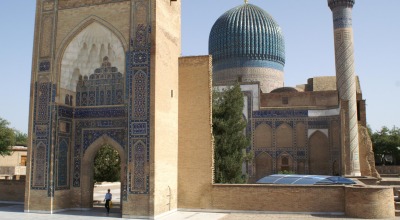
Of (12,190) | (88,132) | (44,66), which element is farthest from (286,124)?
Result: (44,66)

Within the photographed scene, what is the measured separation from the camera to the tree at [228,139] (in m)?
14.0

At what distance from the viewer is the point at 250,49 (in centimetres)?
2667

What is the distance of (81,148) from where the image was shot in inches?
425

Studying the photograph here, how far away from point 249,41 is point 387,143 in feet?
42.5

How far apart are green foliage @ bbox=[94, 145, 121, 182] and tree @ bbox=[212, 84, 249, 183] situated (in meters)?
3.44

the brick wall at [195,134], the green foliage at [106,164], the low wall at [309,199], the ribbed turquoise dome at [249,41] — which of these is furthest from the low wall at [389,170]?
the brick wall at [195,134]

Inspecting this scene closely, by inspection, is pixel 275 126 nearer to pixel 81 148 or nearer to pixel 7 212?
pixel 81 148

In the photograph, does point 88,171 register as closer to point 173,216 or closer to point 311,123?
point 173,216

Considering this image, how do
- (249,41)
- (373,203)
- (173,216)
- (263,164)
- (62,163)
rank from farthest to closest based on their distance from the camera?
(249,41) < (263,164) < (62,163) < (173,216) < (373,203)

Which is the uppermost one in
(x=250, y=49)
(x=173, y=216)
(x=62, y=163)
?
(x=250, y=49)

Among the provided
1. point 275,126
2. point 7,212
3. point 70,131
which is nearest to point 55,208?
point 7,212

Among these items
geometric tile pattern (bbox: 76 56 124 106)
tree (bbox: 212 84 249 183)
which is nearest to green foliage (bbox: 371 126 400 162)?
tree (bbox: 212 84 249 183)

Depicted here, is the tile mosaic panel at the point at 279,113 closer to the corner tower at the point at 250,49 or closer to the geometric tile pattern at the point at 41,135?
the corner tower at the point at 250,49

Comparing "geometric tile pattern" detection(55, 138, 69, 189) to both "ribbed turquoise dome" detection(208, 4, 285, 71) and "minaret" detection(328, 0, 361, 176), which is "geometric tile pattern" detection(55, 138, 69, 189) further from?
"ribbed turquoise dome" detection(208, 4, 285, 71)
